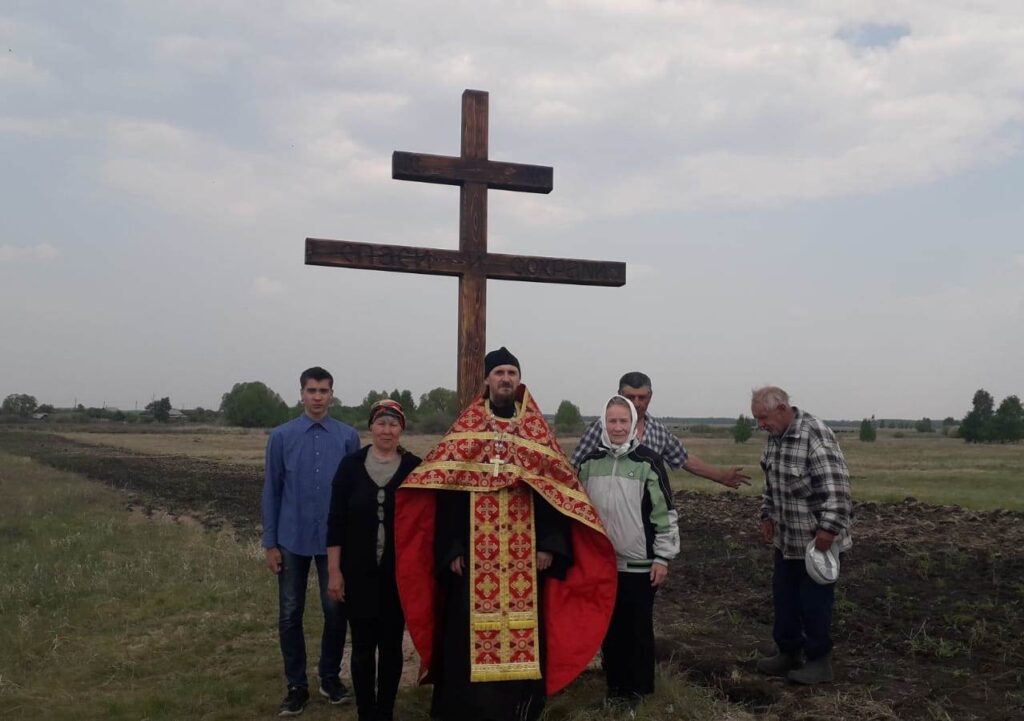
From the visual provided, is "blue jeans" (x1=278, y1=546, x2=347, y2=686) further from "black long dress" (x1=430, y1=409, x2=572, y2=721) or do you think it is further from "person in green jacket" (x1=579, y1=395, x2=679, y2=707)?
"person in green jacket" (x1=579, y1=395, x2=679, y2=707)

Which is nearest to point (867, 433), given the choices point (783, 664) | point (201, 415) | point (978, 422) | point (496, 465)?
point (978, 422)

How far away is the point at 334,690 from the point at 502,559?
1492 mm

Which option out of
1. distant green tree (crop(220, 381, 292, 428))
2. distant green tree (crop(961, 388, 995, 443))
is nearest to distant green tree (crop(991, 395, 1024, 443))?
distant green tree (crop(961, 388, 995, 443))

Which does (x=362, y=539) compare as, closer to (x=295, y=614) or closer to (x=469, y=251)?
(x=295, y=614)

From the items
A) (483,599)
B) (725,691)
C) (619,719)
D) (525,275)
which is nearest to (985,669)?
(725,691)

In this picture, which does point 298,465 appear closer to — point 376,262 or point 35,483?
point 376,262

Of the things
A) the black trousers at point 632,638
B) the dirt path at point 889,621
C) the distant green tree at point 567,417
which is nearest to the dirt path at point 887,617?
the dirt path at point 889,621

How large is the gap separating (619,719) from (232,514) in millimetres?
11886

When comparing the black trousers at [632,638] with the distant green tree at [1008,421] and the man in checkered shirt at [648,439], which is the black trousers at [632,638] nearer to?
the man in checkered shirt at [648,439]

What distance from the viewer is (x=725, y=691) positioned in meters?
5.28

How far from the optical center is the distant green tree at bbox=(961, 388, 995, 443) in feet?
175

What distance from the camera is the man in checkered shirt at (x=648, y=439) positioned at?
5332 mm

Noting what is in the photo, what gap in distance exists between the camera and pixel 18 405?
126312 mm

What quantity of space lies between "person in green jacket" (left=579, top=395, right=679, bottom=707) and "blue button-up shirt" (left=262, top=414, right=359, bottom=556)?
144 cm
